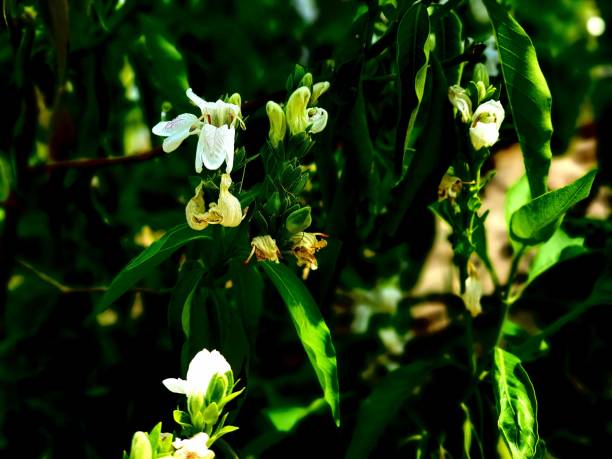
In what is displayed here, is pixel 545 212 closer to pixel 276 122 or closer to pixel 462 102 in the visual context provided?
pixel 462 102

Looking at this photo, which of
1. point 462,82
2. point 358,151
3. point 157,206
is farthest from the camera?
point 157,206

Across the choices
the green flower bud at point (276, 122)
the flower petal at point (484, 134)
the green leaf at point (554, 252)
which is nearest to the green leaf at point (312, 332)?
the green flower bud at point (276, 122)

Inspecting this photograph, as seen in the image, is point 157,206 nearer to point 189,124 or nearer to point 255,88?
point 255,88

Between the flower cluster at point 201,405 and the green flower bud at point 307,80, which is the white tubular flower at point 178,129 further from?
the flower cluster at point 201,405

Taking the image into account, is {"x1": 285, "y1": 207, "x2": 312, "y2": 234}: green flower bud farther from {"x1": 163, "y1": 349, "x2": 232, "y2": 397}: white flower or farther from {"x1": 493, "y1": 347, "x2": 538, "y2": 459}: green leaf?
{"x1": 493, "y1": 347, "x2": 538, "y2": 459}: green leaf

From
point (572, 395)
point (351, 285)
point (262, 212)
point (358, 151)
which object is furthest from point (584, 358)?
point (262, 212)

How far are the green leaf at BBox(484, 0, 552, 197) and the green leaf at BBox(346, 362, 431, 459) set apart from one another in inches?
13.2

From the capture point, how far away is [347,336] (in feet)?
5.21

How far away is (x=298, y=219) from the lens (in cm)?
81

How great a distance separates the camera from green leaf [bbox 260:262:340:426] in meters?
0.81

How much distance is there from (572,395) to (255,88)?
0.85 m

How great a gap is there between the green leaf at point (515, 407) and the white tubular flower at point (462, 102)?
0.31m

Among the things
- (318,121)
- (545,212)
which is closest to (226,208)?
(318,121)

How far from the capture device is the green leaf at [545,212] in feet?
2.90
